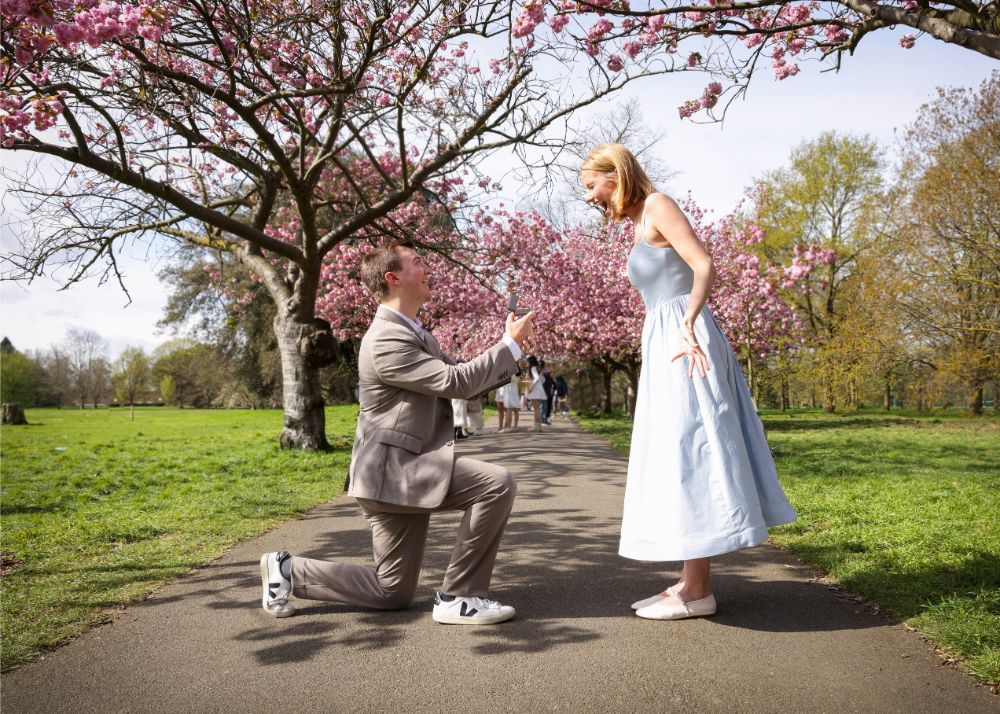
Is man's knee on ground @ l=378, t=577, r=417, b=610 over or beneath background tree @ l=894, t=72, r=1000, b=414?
beneath

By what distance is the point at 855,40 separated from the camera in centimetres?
625

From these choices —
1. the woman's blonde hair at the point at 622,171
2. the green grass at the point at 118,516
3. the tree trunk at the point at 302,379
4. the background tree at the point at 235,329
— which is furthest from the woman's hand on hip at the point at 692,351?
the background tree at the point at 235,329

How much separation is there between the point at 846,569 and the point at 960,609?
98 cm

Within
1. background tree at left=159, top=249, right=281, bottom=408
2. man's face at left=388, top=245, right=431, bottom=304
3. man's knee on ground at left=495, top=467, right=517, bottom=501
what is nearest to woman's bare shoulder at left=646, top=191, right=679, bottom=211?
man's face at left=388, top=245, right=431, bottom=304

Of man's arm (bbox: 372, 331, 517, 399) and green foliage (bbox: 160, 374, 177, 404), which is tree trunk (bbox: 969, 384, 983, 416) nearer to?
man's arm (bbox: 372, 331, 517, 399)

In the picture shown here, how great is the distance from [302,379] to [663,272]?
9.90 metres

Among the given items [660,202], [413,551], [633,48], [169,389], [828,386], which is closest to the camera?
[660,202]

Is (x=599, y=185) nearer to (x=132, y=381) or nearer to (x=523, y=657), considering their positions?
(x=523, y=657)

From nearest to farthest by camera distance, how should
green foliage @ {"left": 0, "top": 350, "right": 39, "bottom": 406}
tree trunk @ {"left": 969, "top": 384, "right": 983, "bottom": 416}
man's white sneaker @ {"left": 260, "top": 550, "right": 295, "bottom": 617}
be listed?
man's white sneaker @ {"left": 260, "top": 550, "right": 295, "bottom": 617} < tree trunk @ {"left": 969, "top": 384, "right": 983, "bottom": 416} < green foliage @ {"left": 0, "top": 350, "right": 39, "bottom": 406}

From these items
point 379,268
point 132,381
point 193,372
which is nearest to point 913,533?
point 379,268

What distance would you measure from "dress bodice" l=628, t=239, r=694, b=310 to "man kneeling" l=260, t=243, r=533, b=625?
687mm

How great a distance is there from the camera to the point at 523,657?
3143 mm

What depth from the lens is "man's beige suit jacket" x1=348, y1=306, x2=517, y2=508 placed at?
3525mm

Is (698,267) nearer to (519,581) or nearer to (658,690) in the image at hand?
(658,690)
